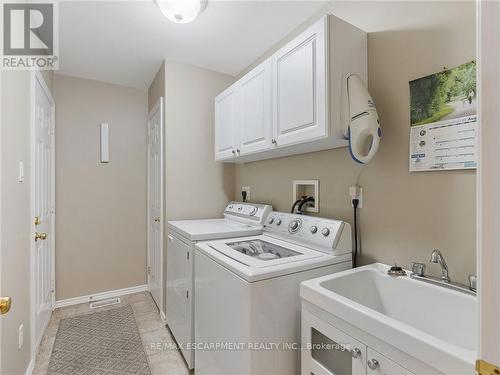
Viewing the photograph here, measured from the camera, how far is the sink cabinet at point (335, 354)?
2.71 ft

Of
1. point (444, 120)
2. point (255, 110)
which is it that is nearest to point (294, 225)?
point (255, 110)

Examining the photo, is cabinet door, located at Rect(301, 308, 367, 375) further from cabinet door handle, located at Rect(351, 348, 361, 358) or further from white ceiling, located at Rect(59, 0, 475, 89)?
white ceiling, located at Rect(59, 0, 475, 89)

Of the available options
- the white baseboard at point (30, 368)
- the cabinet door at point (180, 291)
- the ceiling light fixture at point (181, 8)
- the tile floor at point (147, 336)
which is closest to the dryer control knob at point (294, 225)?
the cabinet door at point (180, 291)

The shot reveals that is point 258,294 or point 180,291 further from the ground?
point 258,294

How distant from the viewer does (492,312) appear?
0.42m

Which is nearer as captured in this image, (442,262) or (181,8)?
(442,262)

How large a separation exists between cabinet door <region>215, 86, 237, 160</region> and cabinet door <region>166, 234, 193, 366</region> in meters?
0.85

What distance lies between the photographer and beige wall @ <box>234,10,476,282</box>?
1.06 m

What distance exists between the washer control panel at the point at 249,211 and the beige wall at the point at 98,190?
134cm

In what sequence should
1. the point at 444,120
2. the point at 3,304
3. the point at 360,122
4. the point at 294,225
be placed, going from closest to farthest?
the point at 3,304 → the point at 444,120 → the point at 360,122 → the point at 294,225

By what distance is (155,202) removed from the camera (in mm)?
2857

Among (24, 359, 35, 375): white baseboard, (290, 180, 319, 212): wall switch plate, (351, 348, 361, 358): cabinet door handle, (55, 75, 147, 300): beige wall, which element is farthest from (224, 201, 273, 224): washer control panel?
(24, 359, 35, 375): white baseboard

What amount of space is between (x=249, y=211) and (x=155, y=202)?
1.22 m

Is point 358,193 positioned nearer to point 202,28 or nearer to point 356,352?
point 356,352
